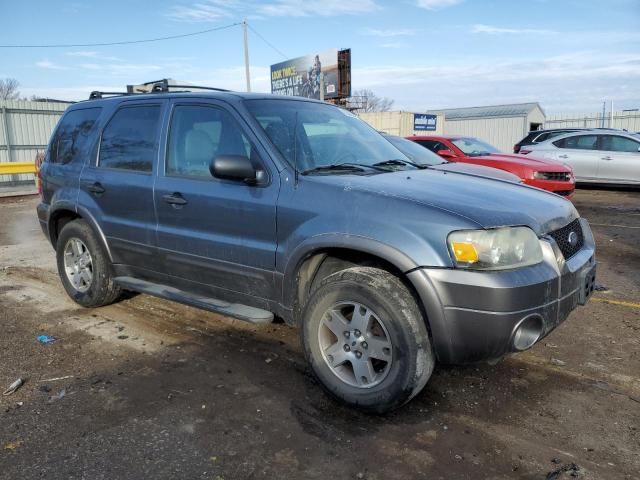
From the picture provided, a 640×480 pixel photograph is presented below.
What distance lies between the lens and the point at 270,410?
3.17m

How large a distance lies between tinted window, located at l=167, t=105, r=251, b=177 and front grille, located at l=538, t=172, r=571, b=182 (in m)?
8.29

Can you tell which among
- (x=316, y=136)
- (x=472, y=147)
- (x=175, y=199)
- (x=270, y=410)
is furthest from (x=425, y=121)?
(x=270, y=410)

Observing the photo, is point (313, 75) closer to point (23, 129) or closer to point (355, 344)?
point (23, 129)

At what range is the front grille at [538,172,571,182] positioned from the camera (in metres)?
10.4

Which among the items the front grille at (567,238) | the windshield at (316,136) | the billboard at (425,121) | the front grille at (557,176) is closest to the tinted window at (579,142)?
the front grille at (557,176)

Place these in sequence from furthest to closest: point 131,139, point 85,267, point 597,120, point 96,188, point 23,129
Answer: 1. point 597,120
2. point 23,129
3. point 85,267
4. point 96,188
5. point 131,139

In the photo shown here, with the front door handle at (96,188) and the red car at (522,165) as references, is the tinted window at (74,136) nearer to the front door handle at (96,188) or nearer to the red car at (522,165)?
the front door handle at (96,188)

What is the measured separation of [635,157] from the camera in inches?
544

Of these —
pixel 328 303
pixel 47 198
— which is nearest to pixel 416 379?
pixel 328 303

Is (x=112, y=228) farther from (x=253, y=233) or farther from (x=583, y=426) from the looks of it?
(x=583, y=426)

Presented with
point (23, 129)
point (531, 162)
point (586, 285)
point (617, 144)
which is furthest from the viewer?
point (23, 129)

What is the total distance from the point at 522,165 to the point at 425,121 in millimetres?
28218

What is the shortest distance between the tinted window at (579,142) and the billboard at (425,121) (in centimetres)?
2212

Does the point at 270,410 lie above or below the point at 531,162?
below
